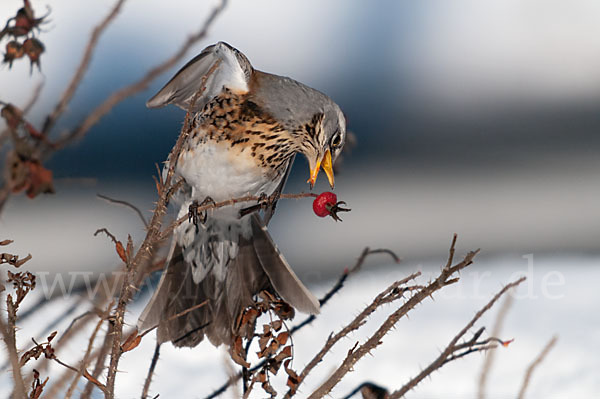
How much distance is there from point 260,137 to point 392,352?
61 cm

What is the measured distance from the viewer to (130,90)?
0.57m

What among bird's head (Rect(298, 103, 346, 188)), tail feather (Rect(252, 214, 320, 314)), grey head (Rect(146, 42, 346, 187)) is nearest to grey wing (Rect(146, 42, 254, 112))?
grey head (Rect(146, 42, 346, 187))

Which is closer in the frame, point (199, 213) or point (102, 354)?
point (102, 354)

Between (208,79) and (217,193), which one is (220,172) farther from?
(208,79)

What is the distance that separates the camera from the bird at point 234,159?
A: 2.98 ft

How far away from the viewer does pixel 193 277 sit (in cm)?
103

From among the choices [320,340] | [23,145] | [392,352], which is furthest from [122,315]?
[392,352]

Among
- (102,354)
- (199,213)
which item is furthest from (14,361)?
(199,213)

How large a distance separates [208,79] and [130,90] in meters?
0.32

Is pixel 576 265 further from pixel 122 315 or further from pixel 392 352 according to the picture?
pixel 122 315

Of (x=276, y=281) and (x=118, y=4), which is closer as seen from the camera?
(x=118, y=4)

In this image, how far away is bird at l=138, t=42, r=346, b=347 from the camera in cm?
91

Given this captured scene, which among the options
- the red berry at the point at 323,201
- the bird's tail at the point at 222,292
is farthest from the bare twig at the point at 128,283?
the bird's tail at the point at 222,292

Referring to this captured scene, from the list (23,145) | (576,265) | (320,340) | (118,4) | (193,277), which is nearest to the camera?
(23,145)
